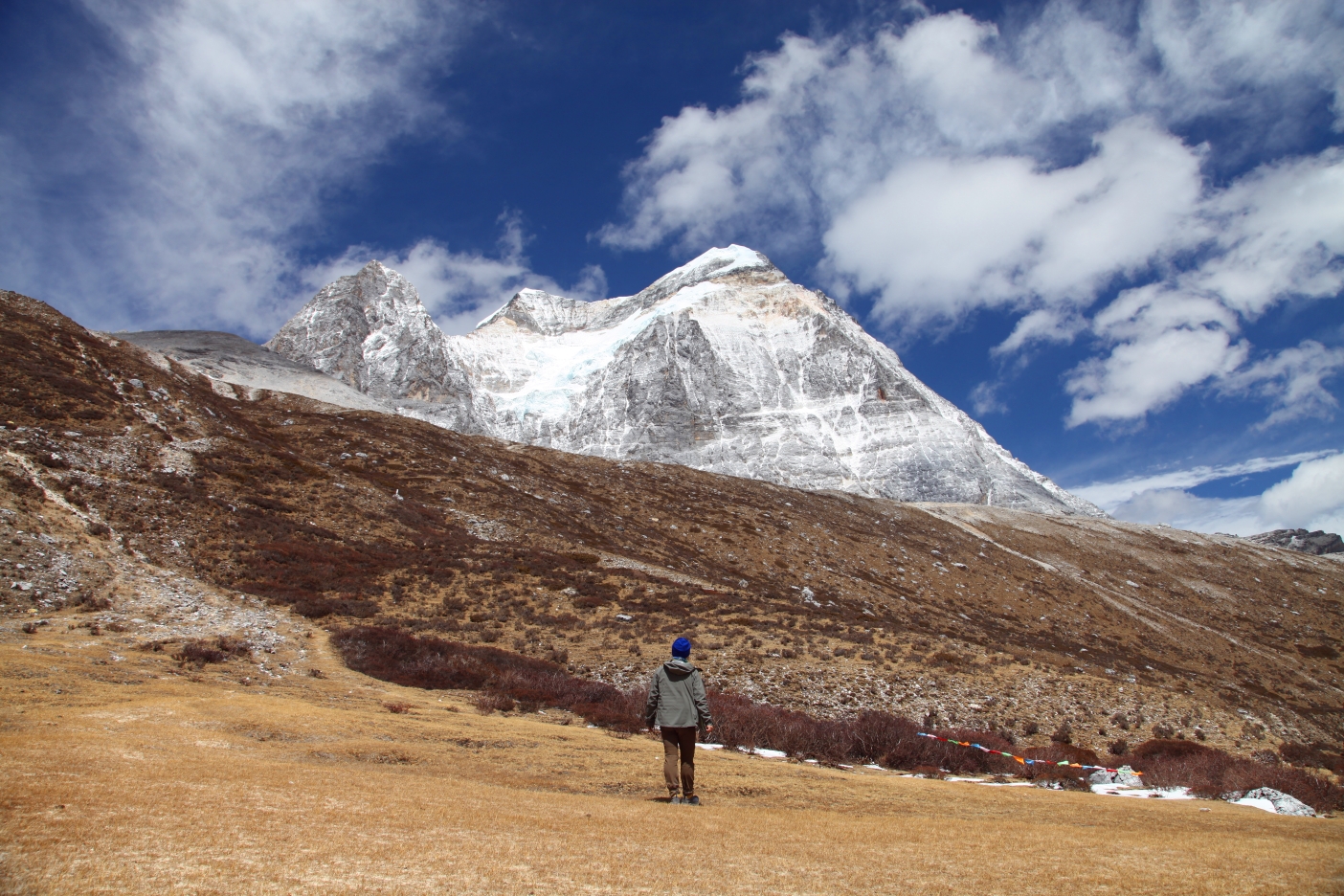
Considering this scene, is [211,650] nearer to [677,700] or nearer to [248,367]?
[677,700]

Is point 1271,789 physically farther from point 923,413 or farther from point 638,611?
point 923,413

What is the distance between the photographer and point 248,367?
111188mm

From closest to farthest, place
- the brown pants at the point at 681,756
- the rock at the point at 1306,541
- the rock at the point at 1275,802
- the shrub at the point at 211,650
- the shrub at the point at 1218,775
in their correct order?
the brown pants at the point at 681,756, the rock at the point at 1275,802, the shrub at the point at 1218,775, the shrub at the point at 211,650, the rock at the point at 1306,541

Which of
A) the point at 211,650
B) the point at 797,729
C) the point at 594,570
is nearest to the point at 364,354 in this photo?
the point at 594,570

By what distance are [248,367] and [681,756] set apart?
12433 cm

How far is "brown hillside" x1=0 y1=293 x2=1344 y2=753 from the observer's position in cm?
2398

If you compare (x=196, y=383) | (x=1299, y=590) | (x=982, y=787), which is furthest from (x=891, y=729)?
(x=1299, y=590)

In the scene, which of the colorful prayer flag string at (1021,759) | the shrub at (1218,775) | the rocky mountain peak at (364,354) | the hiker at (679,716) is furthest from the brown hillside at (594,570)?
the rocky mountain peak at (364,354)

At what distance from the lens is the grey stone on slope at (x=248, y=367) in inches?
4055

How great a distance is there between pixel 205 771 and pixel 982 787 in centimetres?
1348

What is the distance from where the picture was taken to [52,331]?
4844 centimetres

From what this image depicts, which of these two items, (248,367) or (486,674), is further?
(248,367)

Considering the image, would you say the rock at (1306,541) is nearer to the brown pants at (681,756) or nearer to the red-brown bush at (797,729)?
the red-brown bush at (797,729)

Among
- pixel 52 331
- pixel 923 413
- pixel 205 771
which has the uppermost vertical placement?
pixel 923 413
